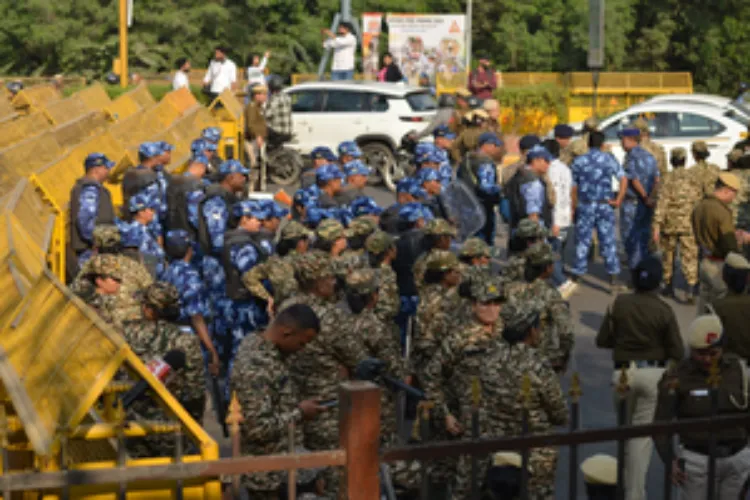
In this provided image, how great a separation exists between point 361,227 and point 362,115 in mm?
12514

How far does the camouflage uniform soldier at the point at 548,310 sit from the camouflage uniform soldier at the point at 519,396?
1406mm

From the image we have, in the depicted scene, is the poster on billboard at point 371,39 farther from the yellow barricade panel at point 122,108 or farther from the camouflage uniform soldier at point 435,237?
the camouflage uniform soldier at point 435,237

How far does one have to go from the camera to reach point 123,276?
8672 mm

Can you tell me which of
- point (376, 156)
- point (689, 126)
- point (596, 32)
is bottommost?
point (376, 156)

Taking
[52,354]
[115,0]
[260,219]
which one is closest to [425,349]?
[260,219]

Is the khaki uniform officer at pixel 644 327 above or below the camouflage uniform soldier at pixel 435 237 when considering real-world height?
below

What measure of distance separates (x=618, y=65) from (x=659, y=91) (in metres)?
10.2

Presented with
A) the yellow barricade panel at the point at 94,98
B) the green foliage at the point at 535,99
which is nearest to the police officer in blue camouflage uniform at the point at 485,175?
the yellow barricade panel at the point at 94,98

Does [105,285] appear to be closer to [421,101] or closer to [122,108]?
[122,108]

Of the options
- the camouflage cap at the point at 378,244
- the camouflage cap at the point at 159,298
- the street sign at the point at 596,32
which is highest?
the street sign at the point at 596,32

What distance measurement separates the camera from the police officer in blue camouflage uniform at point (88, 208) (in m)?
11.6

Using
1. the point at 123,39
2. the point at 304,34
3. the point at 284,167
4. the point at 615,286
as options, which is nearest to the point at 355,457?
the point at 615,286

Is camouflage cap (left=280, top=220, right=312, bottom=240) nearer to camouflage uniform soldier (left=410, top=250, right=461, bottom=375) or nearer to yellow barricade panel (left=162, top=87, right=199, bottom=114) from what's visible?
camouflage uniform soldier (left=410, top=250, right=461, bottom=375)

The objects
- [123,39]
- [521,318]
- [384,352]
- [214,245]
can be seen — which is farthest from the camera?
[123,39]
